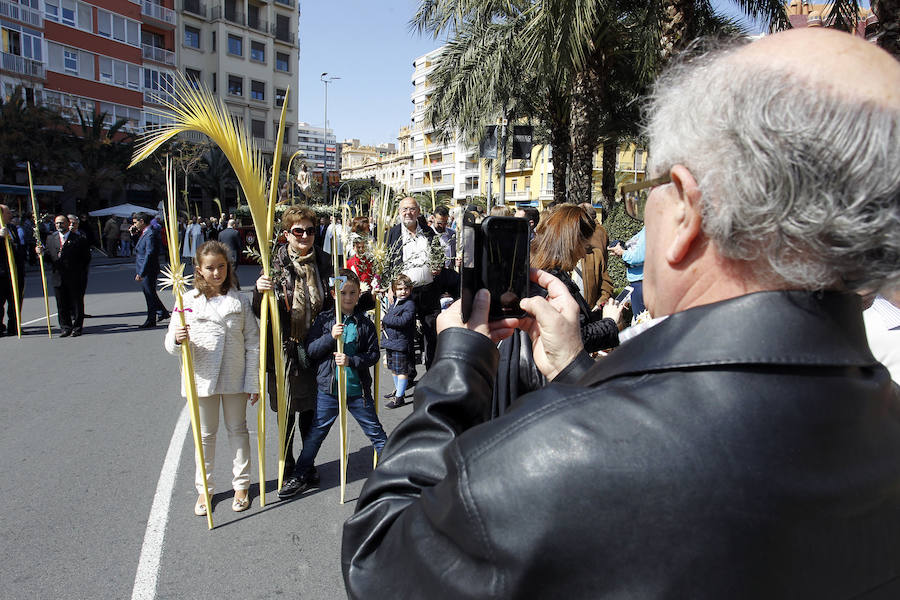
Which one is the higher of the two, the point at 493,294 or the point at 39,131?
the point at 39,131

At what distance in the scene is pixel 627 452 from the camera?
0.68 metres

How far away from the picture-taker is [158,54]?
41.4 metres

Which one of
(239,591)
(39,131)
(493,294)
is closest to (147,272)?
(239,591)

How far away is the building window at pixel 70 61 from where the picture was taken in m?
34.4

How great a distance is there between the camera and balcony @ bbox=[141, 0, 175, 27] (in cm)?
4025

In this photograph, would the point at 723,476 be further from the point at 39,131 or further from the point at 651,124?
the point at 39,131

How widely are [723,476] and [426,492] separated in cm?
36

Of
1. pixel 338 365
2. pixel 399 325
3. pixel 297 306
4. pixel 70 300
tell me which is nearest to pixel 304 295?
pixel 297 306

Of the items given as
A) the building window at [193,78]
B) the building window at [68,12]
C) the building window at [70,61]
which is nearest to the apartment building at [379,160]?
the building window at [193,78]

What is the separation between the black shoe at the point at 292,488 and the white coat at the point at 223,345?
2.16 feet

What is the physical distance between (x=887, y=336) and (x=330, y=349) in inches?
121

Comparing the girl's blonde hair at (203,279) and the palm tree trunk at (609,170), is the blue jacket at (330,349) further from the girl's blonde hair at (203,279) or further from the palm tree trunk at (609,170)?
the palm tree trunk at (609,170)

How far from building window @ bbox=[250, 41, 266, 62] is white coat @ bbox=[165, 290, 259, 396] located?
49988mm

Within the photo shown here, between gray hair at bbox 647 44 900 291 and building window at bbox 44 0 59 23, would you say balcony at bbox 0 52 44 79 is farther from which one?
gray hair at bbox 647 44 900 291
